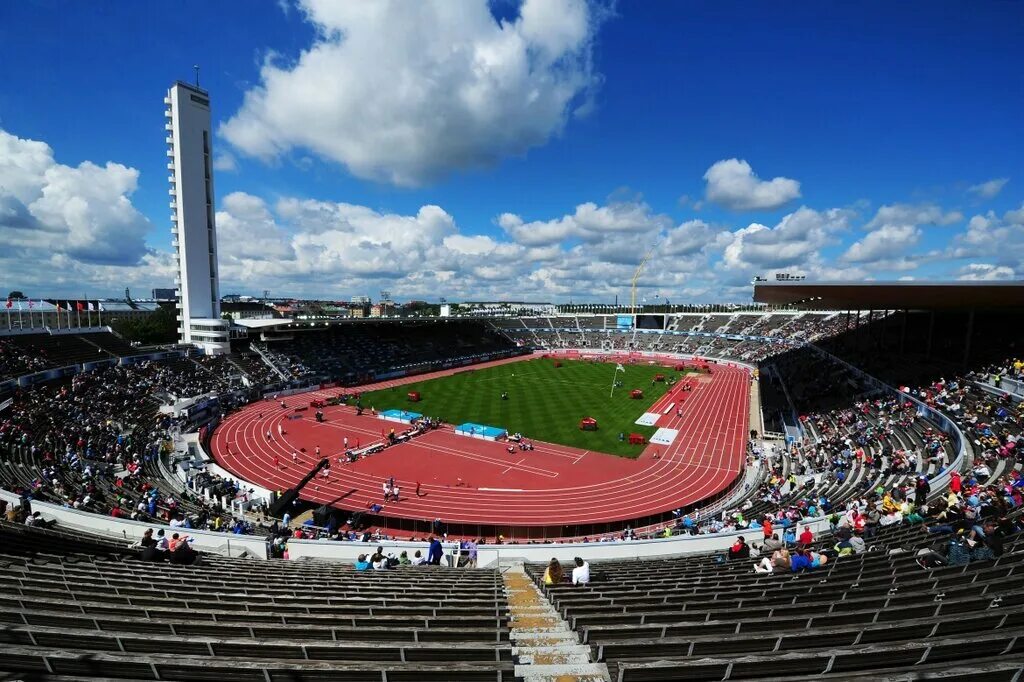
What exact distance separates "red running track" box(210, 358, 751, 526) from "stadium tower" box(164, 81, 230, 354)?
70.2 feet

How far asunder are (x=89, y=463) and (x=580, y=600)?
26.6 metres

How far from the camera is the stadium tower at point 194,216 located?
53844 mm

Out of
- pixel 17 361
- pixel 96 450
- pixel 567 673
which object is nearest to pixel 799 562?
pixel 567 673

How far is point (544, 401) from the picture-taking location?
1845 inches

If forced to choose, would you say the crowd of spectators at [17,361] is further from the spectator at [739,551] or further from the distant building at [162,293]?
the distant building at [162,293]

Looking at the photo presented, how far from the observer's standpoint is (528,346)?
297ft

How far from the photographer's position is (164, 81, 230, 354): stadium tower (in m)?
53.8

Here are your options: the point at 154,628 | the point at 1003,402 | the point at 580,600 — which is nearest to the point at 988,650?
the point at 580,600

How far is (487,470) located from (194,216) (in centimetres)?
5131

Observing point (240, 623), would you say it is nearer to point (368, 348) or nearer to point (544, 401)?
point (544, 401)

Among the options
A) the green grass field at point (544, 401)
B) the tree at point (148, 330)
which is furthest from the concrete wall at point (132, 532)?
the tree at point (148, 330)

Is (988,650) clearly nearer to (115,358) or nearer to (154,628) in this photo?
(154,628)

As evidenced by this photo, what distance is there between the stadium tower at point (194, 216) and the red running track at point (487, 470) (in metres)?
21.4

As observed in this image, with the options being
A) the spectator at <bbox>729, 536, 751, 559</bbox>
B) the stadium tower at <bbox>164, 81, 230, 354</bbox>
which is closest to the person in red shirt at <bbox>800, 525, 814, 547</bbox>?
the spectator at <bbox>729, 536, 751, 559</bbox>
